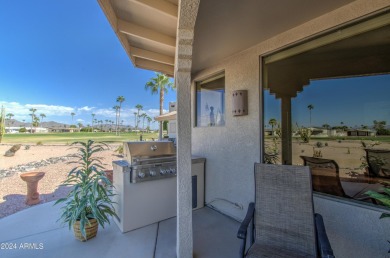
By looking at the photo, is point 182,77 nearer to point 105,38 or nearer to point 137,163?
point 137,163

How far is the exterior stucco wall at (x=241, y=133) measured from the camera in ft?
7.55

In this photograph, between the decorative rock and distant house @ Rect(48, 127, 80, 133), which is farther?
distant house @ Rect(48, 127, 80, 133)

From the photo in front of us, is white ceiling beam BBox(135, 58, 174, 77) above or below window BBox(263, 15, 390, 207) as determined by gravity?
above

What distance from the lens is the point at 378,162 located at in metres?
1.88

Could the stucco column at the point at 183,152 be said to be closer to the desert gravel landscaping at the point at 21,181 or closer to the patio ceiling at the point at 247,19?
the patio ceiling at the point at 247,19

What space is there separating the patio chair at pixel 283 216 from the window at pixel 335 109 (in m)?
0.57

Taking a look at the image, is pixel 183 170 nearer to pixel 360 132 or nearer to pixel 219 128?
pixel 219 128

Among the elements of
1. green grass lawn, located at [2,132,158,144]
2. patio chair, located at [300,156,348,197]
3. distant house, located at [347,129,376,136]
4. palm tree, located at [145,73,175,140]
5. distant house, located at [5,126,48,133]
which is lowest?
patio chair, located at [300,156,348,197]

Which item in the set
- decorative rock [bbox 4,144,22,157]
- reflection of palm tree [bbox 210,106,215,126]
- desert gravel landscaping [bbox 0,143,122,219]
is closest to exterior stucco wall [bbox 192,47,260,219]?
reflection of palm tree [bbox 210,106,215,126]

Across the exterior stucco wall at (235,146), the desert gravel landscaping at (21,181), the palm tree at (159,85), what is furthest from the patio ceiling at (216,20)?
the palm tree at (159,85)

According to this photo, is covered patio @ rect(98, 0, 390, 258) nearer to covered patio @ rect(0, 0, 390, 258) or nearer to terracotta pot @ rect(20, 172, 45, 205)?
covered patio @ rect(0, 0, 390, 258)

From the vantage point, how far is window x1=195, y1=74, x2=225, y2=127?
12.3 ft

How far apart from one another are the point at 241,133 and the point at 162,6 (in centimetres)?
228

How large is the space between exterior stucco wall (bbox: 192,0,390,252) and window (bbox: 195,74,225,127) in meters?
0.18
